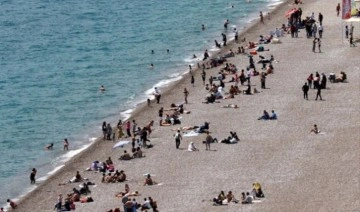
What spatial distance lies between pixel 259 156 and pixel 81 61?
38699mm

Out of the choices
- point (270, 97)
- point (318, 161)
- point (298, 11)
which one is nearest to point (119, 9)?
point (298, 11)

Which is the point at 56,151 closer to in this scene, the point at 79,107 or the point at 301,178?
the point at 79,107

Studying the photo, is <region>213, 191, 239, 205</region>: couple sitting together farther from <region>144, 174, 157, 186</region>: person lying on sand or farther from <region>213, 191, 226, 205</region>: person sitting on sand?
<region>144, 174, 157, 186</region>: person lying on sand

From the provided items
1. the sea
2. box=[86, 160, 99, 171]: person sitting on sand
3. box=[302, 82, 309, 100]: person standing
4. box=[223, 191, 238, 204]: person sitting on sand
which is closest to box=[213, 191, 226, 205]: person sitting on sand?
box=[223, 191, 238, 204]: person sitting on sand

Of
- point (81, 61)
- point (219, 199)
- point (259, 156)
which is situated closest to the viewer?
point (219, 199)

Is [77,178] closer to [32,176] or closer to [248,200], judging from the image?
[32,176]

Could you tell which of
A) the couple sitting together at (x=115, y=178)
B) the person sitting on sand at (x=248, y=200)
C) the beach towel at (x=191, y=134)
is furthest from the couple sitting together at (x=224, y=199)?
the beach towel at (x=191, y=134)

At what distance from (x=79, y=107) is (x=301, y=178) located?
92.5 ft

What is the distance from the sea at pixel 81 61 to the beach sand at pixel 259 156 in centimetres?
377

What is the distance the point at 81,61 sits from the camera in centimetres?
9738

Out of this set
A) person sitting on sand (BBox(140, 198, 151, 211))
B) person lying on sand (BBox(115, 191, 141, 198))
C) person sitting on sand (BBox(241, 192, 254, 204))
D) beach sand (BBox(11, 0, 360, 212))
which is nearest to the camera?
person sitting on sand (BBox(241, 192, 254, 204))

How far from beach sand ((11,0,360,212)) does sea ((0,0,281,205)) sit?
377 cm

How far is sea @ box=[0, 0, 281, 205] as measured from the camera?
7350 cm

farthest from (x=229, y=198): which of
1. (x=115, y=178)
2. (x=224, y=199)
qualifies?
(x=115, y=178)
